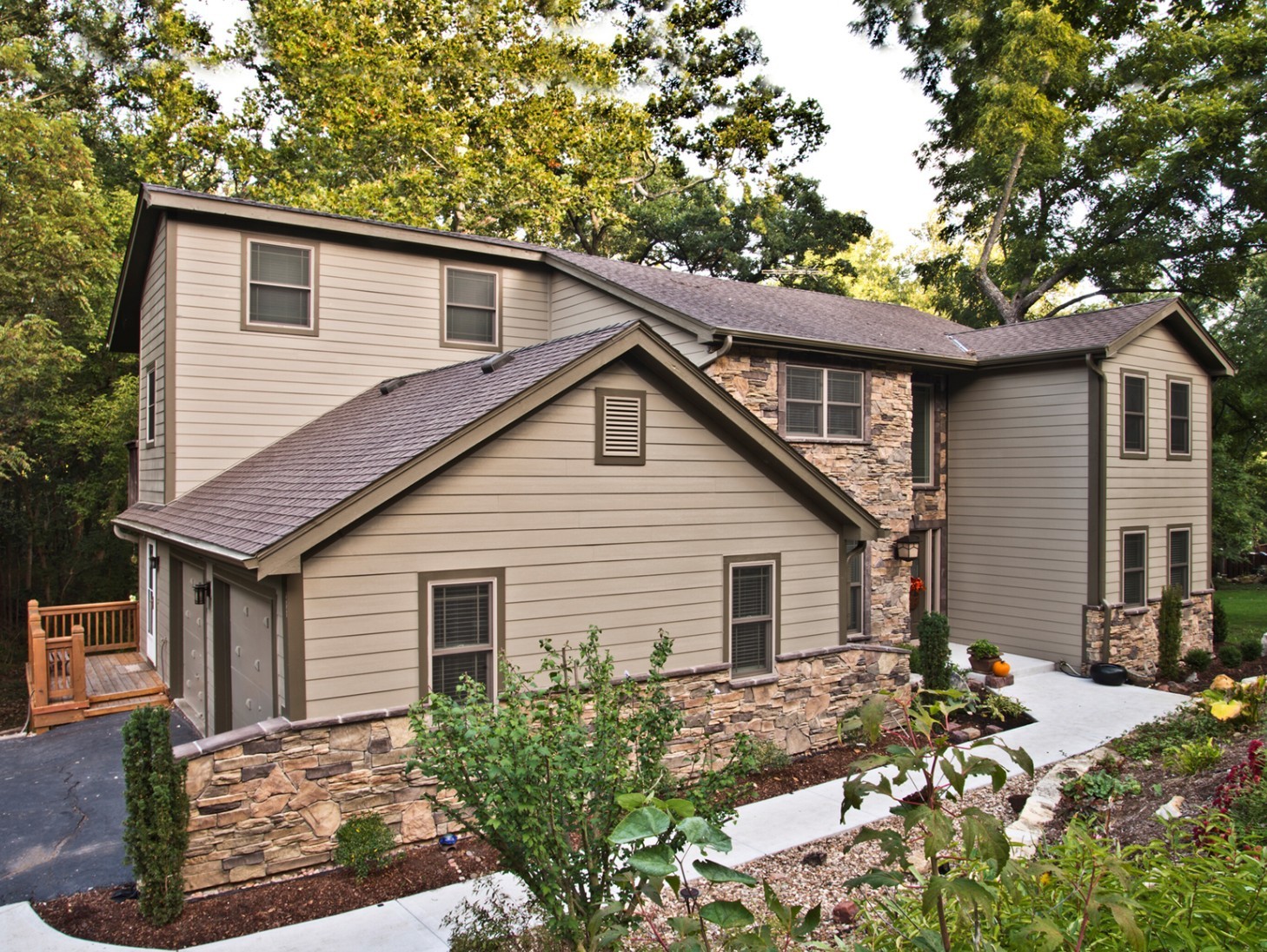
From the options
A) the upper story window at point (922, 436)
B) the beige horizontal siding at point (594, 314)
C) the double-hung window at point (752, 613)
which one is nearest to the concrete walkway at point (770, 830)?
the double-hung window at point (752, 613)

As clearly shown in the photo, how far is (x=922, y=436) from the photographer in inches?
643

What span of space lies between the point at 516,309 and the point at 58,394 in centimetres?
1160

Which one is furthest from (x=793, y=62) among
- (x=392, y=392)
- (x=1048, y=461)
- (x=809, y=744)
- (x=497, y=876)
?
(x=497, y=876)

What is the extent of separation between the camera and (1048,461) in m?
15.2

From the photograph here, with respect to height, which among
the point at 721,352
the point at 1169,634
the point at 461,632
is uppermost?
the point at 721,352

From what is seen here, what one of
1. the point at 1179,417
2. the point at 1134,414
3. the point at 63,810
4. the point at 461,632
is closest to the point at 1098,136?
the point at 1179,417

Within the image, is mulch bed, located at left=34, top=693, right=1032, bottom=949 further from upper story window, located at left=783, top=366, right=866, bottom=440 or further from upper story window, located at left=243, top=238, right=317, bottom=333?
upper story window, located at left=783, top=366, right=866, bottom=440

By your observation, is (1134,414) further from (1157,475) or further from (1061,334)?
(1061,334)

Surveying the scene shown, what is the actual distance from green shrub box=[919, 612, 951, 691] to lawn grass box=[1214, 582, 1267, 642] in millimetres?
9050

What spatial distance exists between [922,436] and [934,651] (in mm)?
5387

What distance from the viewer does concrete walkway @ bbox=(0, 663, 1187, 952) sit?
222 inches

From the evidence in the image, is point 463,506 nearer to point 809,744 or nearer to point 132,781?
point 132,781

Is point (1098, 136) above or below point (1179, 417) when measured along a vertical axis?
above

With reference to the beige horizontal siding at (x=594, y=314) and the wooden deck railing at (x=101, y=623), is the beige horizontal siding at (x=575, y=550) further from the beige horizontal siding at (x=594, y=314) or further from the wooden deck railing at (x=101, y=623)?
the wooden deck railing at (x=101, y=623)
